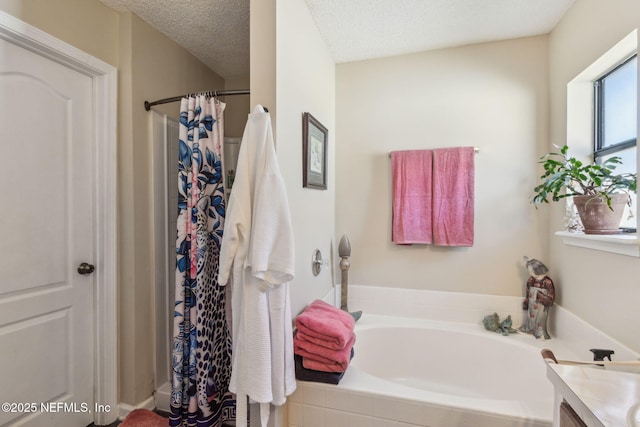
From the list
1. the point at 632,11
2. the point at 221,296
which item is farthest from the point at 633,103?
the point at 221,296

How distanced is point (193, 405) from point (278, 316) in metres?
0.89

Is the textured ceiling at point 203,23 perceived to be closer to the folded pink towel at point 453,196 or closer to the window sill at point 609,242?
the folded pink towel at point 453,196

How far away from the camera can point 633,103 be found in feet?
4.36

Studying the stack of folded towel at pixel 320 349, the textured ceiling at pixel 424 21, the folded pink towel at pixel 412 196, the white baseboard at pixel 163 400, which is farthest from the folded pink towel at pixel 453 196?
the white baseboard at pixel 163 400

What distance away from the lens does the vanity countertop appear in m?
0.61

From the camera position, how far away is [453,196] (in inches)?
79.2


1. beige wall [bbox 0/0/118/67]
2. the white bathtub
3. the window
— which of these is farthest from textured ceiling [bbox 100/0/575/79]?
the white bathtub

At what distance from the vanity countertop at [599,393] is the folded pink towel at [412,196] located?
4.24 ft

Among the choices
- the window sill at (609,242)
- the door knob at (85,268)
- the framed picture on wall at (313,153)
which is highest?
the framed picture on wall at (313,153)

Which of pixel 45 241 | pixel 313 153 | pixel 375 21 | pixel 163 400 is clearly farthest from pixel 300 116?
pixel 163 400

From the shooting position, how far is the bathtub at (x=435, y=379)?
3.91 feet

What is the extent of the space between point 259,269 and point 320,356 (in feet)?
1.84

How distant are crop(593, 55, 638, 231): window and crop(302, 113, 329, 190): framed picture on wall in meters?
1.49

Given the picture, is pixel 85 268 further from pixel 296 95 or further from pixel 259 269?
pixel 296 95
